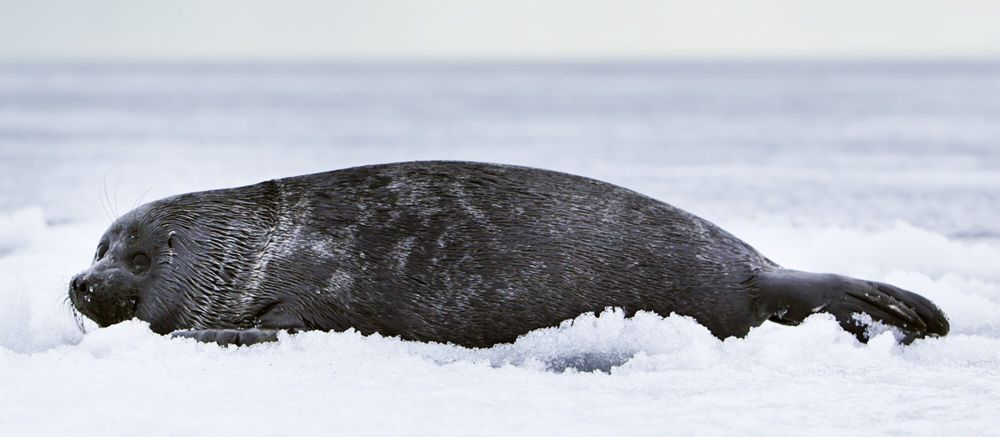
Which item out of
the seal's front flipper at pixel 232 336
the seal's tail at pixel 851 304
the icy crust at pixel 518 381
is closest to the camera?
the icy crust at pixel 518 381

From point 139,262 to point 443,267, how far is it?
A: 4.03ft

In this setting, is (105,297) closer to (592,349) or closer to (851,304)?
(592,349)

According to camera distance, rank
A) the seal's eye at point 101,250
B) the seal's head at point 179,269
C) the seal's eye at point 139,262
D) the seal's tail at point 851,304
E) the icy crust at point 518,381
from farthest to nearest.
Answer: the seal's eye at point 101,250 → the seal's eye at point 139,262 → the seal's head at point 179,269 → the seal's tail at point 851,304 → the icy crust at point 518,381

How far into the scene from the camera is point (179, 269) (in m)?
4.83

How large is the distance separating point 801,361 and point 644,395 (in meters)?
0.73

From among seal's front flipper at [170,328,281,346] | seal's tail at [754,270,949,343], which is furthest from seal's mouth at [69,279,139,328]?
seal's tail at [754,270,949,343]

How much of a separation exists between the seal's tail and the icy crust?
0.06 metres

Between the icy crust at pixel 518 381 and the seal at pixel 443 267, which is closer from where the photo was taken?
the icy crust at pixel 518 381

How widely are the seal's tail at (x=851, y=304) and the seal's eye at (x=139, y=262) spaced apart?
234cm

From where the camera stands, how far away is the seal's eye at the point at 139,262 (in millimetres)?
4891

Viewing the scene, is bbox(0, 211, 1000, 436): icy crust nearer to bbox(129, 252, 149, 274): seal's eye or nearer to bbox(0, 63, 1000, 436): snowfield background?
bbox(0, 63, 1000, 436): snowfield background

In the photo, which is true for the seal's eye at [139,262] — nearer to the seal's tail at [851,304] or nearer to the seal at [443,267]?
the seal at [443,267]

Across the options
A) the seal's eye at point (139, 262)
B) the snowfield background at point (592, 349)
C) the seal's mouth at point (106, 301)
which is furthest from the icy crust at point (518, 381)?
the seal's eye at point (139, 262)

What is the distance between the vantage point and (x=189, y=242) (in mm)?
4867
